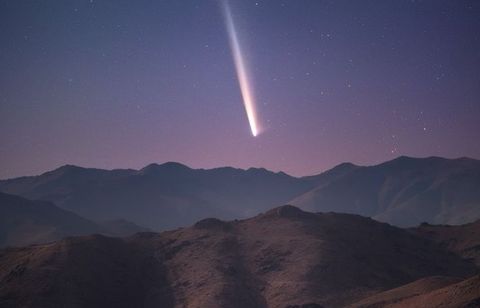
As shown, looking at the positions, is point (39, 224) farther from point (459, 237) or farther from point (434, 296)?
point (434, 296)

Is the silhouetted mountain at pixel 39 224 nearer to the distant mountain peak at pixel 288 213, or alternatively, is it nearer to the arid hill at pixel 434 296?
the distant mountain peak at pixel 288 213

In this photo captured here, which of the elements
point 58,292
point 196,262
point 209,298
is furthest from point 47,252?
point 209,298

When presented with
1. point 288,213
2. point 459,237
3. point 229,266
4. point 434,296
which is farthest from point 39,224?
point 434,296

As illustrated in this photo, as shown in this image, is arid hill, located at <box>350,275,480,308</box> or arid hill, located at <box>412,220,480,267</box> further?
arid hill, located at <box>412,220,480,267</box>

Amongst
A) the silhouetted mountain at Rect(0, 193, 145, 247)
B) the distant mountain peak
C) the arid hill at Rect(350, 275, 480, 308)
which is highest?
the silhouetted mountain at Rect(0, 193, 145, 247)

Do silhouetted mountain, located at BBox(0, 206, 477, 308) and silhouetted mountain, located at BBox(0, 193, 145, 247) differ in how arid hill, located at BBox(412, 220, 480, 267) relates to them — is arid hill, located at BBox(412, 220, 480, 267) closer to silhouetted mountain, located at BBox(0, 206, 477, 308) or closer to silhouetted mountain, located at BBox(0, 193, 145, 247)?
silhouetted mountain, located at BBox(0, 206, 477, 308)

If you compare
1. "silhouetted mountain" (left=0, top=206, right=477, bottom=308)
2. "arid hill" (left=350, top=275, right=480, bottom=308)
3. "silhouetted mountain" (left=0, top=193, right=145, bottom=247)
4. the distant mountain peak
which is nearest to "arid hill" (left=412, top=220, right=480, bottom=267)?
"silhouetted mountain" (left=0, top=206, right=477, bottom=308)

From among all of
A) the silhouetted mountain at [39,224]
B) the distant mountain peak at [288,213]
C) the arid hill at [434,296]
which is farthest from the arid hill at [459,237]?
the silhouetted mountain at [39,224]
